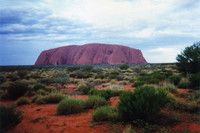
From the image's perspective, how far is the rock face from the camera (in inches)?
4749

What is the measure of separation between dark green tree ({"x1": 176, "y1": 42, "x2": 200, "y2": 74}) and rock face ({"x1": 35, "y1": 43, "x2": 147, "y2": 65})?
100m

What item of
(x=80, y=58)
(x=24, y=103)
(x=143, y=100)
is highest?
(x=80, y=58)

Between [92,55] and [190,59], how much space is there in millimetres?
115223

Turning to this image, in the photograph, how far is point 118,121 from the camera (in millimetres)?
4781

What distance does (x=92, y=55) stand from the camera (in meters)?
127

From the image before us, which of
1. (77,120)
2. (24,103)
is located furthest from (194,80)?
(24,103)

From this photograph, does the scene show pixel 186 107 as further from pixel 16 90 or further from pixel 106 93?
pixel 16 90

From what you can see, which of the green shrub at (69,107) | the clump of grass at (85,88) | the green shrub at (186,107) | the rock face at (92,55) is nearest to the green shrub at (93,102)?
the green shrub at (69,107)

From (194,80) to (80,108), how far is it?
7.88 m

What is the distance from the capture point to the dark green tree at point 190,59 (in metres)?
12.8

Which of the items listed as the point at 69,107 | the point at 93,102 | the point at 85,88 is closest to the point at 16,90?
the point at 85,88

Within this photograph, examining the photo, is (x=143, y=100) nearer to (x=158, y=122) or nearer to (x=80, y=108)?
(x=158, y=122)

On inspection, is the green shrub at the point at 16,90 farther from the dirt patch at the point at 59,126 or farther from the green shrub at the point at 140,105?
the green shrub at the point at 140,105

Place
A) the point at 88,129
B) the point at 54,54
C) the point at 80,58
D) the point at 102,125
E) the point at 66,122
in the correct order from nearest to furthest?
the point at 88,129, the point at 102,125, the point at 66,122, the point at 80,58, the point at 54,54
